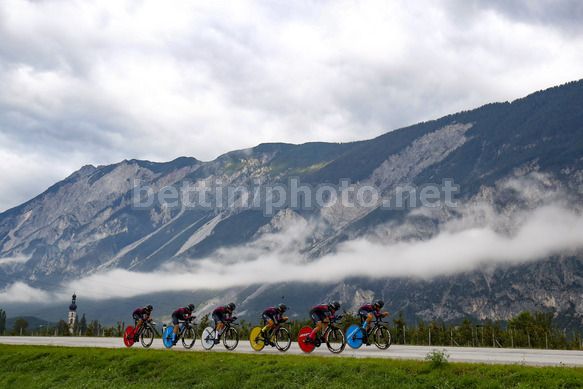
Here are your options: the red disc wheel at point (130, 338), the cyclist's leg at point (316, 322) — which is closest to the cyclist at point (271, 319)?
the cyclist's leg at point (316, 322)

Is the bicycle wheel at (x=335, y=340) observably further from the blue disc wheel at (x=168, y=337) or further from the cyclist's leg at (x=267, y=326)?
the blue disc wheel at (x=168, y=337)

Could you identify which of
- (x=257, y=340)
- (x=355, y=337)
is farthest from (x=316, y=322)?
(x=257, y=340)

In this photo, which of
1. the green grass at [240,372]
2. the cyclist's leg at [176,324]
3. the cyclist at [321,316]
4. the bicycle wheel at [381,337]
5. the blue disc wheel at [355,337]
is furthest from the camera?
the cyclist's leg at [176,324]

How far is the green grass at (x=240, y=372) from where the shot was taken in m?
20.4

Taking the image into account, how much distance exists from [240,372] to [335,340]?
6.94m

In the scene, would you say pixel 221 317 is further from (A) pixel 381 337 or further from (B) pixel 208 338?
(A) pixel 381 337

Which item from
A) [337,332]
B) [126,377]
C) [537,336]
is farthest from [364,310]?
[537,336]

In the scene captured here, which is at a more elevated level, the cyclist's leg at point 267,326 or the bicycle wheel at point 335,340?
the cyclist's leg at point 267,326

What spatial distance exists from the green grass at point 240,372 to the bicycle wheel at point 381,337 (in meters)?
7.09

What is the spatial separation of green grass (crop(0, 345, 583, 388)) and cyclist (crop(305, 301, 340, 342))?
140 inches

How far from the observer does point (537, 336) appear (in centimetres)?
10825

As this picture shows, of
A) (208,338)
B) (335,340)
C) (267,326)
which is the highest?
(267,326)

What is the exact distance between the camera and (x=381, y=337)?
3325 cm

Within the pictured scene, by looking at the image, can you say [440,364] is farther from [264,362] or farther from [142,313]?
[142,313]
